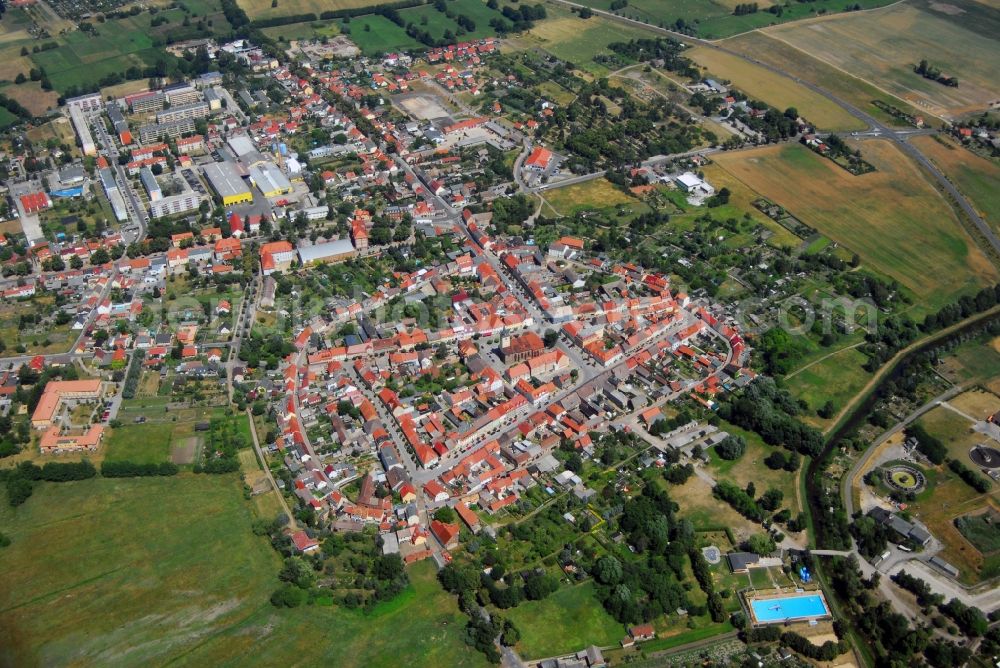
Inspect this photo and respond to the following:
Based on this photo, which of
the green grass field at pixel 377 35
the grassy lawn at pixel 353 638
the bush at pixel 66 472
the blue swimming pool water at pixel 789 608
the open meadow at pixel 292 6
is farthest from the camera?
the open meadow at pixel 292 6

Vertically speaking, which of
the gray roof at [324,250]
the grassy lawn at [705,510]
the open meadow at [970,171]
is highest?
the open meadow at [970,171]

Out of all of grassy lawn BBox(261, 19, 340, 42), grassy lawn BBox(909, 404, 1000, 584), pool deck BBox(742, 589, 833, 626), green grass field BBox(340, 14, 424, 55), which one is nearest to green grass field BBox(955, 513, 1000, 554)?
grassy lawn BBox(909, 404, 1000, 584)

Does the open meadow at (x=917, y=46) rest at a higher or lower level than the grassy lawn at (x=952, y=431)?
higher

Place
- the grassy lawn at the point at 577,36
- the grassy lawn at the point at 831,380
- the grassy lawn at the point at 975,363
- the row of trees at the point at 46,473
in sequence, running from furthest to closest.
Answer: the grassy lawn at the point at 577,36
the grassy lawn at the point at 975,363
the grassy lawn at the point at 831,380
the row of trees at the point at 46,473

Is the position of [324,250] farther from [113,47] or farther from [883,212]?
[113,47]

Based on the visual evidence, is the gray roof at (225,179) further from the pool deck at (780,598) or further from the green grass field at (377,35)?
the pool deck at (780,598)

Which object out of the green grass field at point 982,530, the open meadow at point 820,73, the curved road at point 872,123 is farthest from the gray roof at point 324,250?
the open meadow at point 820,73

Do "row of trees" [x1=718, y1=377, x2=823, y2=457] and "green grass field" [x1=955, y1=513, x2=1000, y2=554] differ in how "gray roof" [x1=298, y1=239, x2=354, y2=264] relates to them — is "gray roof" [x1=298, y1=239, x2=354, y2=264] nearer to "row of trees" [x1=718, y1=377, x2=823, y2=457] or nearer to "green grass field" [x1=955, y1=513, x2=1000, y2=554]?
"row of trees" [x1=718, y1=377, x2=823, y2=457]
